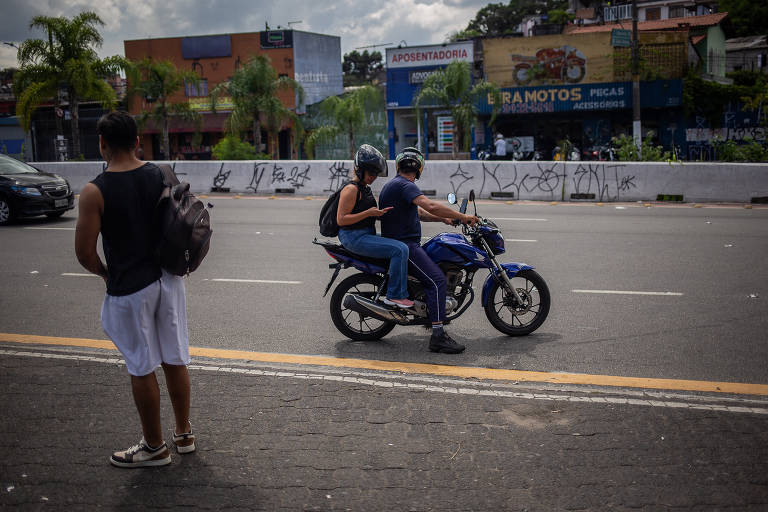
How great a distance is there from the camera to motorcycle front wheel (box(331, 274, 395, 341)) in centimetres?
604

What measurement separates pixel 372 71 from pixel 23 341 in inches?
2979

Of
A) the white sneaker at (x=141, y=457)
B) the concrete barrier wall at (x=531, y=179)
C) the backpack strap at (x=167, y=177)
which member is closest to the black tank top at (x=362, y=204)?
the backpack strap at (x=167, y=177)

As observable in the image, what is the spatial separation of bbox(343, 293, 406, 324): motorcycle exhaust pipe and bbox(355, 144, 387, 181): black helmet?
3.35 ft

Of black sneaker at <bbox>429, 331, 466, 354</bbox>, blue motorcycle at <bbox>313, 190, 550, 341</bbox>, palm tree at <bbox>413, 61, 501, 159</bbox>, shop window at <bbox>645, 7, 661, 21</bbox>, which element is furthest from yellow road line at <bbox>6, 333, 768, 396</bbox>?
shop window at <bbox>645, 7, 661, 21</bbox>

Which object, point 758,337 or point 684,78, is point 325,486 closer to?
point 758,337

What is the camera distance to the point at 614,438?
4.04m

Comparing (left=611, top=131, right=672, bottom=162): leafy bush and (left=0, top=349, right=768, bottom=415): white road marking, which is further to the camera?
(left=611, top=131, right=672, bottom=162): leafy bush

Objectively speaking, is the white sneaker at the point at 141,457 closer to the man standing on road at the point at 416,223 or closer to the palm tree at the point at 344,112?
the man standing on road at the point at 416,223

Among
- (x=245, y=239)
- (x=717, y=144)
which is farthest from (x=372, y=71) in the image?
(x=245, y=239)

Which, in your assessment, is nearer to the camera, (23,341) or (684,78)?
(23,341)

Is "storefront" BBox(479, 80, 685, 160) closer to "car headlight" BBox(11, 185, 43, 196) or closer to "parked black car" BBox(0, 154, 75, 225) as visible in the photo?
"parked black car" BBox(0, 154, 75, 225)

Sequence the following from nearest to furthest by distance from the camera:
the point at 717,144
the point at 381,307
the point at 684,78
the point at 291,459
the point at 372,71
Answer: the point at 291,459 < the point at 381,307 < the point at 717,144 < the point at 684,78 < the point at 372,71

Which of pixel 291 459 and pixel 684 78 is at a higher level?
pixel 684 78

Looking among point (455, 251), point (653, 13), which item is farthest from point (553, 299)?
point (653, 13)
